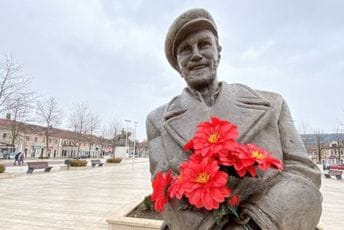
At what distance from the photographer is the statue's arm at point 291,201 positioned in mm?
1180

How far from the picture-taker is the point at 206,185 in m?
1.09

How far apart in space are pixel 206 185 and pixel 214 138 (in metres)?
0.21

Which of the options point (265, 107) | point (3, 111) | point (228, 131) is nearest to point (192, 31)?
point (265, 107)

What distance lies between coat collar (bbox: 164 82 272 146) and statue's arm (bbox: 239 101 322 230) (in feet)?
0.89

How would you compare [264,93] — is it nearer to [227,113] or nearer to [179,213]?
[227,113]

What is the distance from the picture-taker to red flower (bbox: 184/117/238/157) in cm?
114

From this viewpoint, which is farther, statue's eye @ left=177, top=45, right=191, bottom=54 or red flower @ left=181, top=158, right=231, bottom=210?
statue's eye @ left=177, top=45, right=191, bottom=54

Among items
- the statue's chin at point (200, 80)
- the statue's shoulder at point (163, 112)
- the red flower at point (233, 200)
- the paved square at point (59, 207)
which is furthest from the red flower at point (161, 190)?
the paved square at point (59, 207)

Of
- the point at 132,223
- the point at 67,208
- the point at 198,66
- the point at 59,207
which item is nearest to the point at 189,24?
the point at 198,66

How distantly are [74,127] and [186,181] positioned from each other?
33.6m

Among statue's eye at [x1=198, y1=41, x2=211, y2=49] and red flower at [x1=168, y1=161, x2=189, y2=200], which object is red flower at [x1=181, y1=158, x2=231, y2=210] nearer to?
red flower at [x1=168, y1=161, x2=189, y2=200]

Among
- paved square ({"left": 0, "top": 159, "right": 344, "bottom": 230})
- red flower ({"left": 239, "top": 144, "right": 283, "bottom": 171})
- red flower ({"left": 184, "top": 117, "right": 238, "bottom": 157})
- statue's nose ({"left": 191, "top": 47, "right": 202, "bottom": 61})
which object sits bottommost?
paved square ({"left": 0, "top": 159, "right": 344, "bottom": 230})

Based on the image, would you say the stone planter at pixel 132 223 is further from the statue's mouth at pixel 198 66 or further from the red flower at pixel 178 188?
the red flower at pixel 178 188

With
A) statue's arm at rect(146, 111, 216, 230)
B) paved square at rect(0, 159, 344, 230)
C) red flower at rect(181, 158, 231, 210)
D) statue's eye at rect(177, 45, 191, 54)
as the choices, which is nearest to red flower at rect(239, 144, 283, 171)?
red flower at rect(181, 158, 231, 210)
